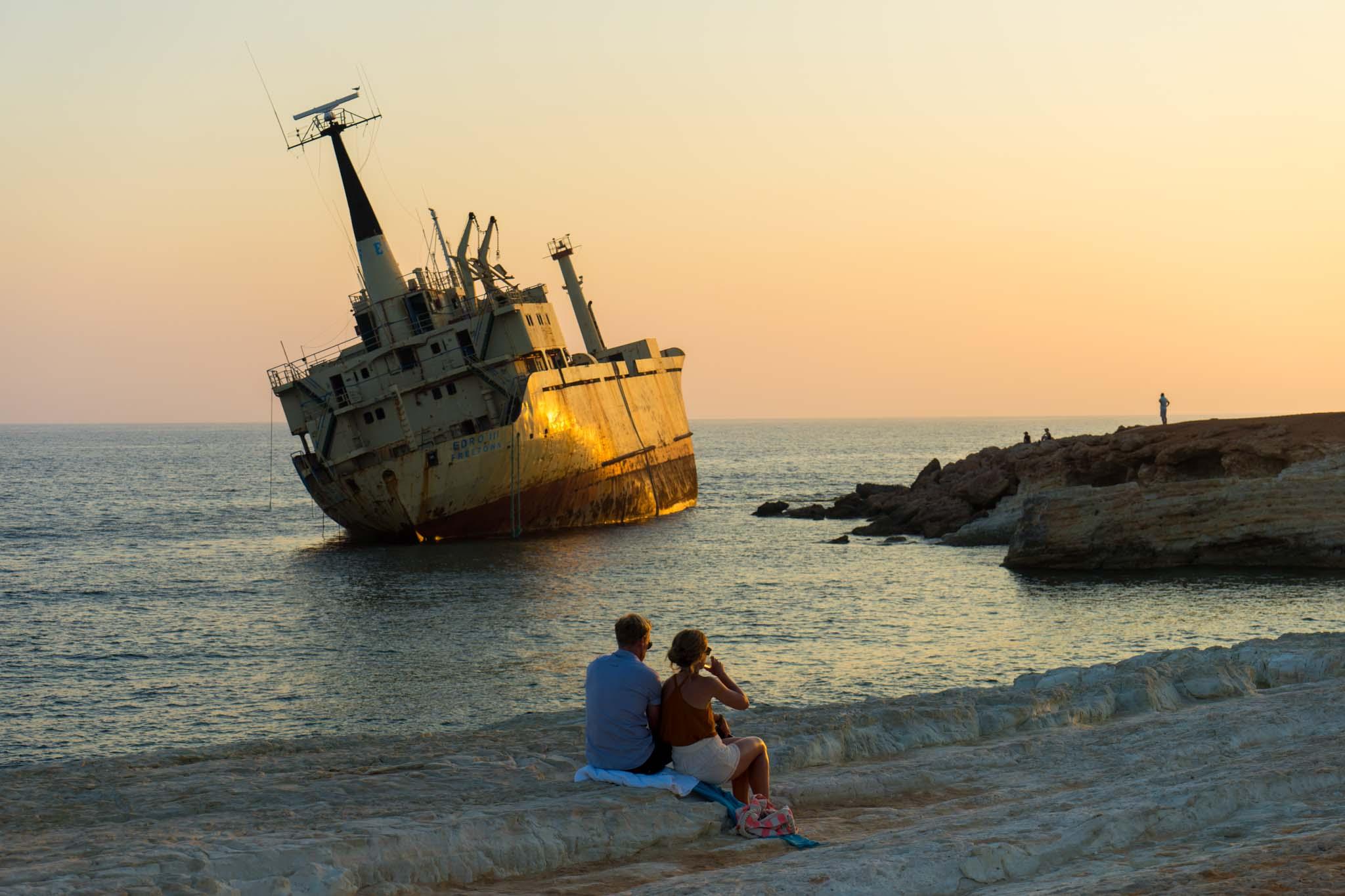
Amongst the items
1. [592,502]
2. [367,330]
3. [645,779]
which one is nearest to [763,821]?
[645,779]

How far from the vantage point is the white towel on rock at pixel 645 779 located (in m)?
6.78

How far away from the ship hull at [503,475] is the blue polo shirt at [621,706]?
2842cm

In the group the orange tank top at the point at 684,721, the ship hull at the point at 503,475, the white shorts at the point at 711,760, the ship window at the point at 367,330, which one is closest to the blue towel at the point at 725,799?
the white shorts at the point at 711,760

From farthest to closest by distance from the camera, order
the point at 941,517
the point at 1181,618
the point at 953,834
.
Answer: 1. the point at 941,517
2. the point at 1181,618
3. the point at 953,834

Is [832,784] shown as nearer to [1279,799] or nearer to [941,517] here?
[1279,799]

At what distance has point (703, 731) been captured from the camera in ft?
22.2

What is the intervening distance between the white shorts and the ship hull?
28.7 m

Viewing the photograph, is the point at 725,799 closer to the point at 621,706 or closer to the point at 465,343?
the point at 621,706

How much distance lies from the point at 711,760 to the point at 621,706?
57 centimetres

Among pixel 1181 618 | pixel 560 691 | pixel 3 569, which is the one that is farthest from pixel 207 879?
pixel 3 569

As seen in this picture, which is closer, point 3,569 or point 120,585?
point 120,585

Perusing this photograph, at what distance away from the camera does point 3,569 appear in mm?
33031

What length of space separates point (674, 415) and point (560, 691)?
38598mm

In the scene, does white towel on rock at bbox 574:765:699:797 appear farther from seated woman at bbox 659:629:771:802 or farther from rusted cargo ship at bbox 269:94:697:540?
rusted cargo ship at bbox 269:94:697:540
